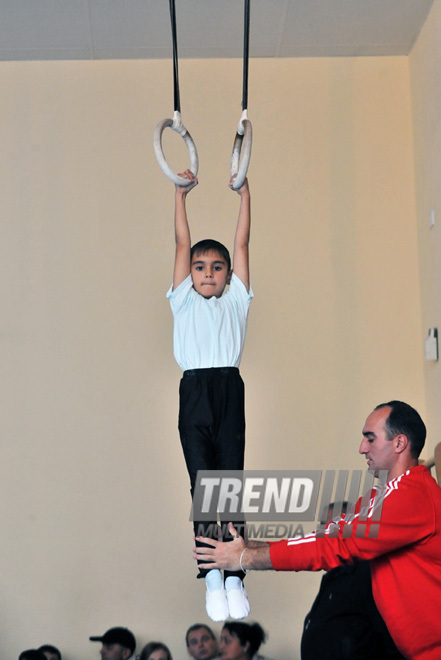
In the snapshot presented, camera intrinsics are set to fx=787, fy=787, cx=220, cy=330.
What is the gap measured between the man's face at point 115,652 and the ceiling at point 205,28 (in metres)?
3.46

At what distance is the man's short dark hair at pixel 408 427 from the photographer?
255 cm

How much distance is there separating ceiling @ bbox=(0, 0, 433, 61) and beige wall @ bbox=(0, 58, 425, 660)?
0.11 m

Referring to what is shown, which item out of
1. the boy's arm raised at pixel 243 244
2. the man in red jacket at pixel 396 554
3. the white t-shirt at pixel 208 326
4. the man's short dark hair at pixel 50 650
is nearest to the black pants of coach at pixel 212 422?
the white t-shirt at pixel 208 326

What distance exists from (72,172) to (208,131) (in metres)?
0.87

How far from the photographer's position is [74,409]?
14.9 ft

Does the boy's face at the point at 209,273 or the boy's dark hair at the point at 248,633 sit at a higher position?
the boy's face at the point at 209,273

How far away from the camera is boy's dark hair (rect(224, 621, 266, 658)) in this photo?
13.9ft

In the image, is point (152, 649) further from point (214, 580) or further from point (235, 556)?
point (235, 556)

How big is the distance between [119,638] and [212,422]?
7.15ft

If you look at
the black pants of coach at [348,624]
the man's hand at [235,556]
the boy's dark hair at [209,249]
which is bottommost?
the black pants of coach at [348,624]

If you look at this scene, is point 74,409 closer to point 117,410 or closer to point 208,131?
point 117,410

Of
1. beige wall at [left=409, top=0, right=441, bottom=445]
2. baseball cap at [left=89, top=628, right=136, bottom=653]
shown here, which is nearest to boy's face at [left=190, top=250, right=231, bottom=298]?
beige wall at [left=409, top=0, right=441, bottom=445]

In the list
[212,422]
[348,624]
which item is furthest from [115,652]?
[212,422]

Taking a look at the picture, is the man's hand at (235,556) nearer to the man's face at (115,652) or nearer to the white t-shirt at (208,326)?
the white t-shirt at (208,326)
